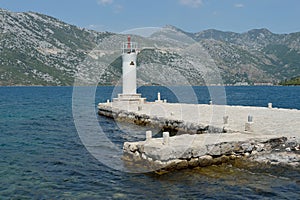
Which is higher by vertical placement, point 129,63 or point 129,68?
point 129,63

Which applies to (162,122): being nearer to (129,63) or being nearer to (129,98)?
(129,98)

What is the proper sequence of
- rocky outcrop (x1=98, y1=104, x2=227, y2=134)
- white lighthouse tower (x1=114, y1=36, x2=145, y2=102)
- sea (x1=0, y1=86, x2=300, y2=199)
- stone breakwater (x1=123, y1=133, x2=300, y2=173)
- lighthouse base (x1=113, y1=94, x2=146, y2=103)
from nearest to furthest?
sea (x1=0, y1=86, x2=300, y2=199), stone breakwater (x1=123, y1=133, x2=300, y2=173), rocky outcrop (x1=98, y1=104, x2=227, y2=134), white lighthouse tower (x1=114, y1=36, x2=145, y2=102), lighthouse base (x1=113, y1=94, x2=146, y2=103)

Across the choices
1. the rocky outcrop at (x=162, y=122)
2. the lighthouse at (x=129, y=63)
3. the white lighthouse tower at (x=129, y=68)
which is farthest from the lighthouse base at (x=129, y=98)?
the rocky outcrop at (x=162, y=122)

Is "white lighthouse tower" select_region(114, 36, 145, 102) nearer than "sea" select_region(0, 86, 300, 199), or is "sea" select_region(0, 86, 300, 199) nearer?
"sea" select_region(0, 86, 300, 199)

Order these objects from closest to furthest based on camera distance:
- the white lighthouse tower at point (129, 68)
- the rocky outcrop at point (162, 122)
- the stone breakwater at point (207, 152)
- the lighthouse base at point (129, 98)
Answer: the stone breakwater at point (207, 152) → the rocky outcrop at point (162, 122) → the white lighthouse tower at point (129, 68) → the lighthouse base at point (129, 98)

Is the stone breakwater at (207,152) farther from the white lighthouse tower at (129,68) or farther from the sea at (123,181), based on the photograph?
the white lighthouse tower at (129,68)

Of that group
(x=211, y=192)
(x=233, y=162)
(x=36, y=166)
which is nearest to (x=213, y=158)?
(x=233, y=162)

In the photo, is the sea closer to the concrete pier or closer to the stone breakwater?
the stone breakwater

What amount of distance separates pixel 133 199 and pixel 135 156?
4.80 metres

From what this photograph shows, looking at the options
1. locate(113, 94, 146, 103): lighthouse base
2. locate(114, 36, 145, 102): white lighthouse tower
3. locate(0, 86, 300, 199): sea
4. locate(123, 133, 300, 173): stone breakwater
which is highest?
locate(114, 36, 145, 102): white lighthouse tower

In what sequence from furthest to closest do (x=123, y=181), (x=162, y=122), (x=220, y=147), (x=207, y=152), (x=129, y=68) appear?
(x=129, y=68), (x=162, y=122), (x=220, y=147), (x=207, y=152), (x=123, y=181)

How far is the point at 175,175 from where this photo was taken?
1488 centimetres

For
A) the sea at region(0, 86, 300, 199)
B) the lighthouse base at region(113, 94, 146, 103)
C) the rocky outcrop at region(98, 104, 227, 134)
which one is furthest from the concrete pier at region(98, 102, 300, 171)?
the lighthouse base at region(113, 94, 146, 103)

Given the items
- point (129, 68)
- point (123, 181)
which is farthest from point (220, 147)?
point (129, 68)
